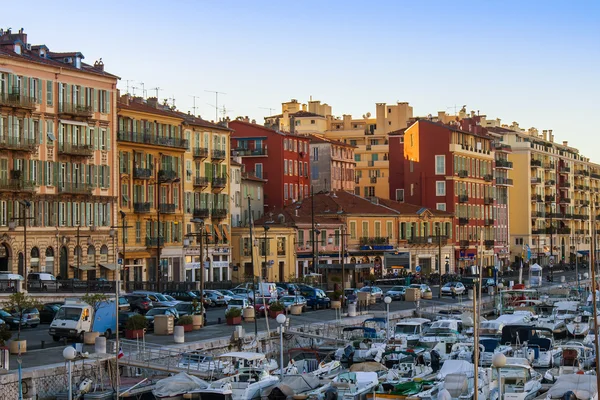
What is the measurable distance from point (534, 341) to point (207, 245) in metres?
43.9

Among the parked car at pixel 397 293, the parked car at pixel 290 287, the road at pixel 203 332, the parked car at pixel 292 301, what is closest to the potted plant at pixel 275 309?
the road at pixel 203 332

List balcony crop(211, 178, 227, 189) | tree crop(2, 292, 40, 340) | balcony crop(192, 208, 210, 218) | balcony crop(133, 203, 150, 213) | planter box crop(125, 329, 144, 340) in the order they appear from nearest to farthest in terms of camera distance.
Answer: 1. tree crop(2, 292, 40, 340)
2. planter box crop(125, 329, 144, 340)
3. balcony crop(133, 203, 150, 213)
4. balcony crop(192, 208, 210, 218)
5. balcony crop(211, 178, 227, 189)

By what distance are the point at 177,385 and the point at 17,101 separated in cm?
4223

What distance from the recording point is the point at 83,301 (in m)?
58.6

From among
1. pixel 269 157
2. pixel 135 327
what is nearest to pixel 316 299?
pixel 135 327

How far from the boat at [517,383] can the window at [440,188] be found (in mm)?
84784

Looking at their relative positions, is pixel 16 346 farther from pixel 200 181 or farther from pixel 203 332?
pixel 200 181

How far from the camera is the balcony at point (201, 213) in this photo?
10225 centimetres

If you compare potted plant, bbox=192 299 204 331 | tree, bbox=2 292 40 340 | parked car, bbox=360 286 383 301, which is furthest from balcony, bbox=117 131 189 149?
tree, bbox=2 292 40 340

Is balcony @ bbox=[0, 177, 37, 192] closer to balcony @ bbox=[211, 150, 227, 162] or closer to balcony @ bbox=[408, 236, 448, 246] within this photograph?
balcony @ bbox=[211, 150, 227, 162]

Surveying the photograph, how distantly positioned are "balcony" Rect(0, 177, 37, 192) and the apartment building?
7cm

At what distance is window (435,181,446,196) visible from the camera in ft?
433

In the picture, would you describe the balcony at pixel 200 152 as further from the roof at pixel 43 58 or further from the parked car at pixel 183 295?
the parked car at pixel 183 295

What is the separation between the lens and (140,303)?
6531cm
